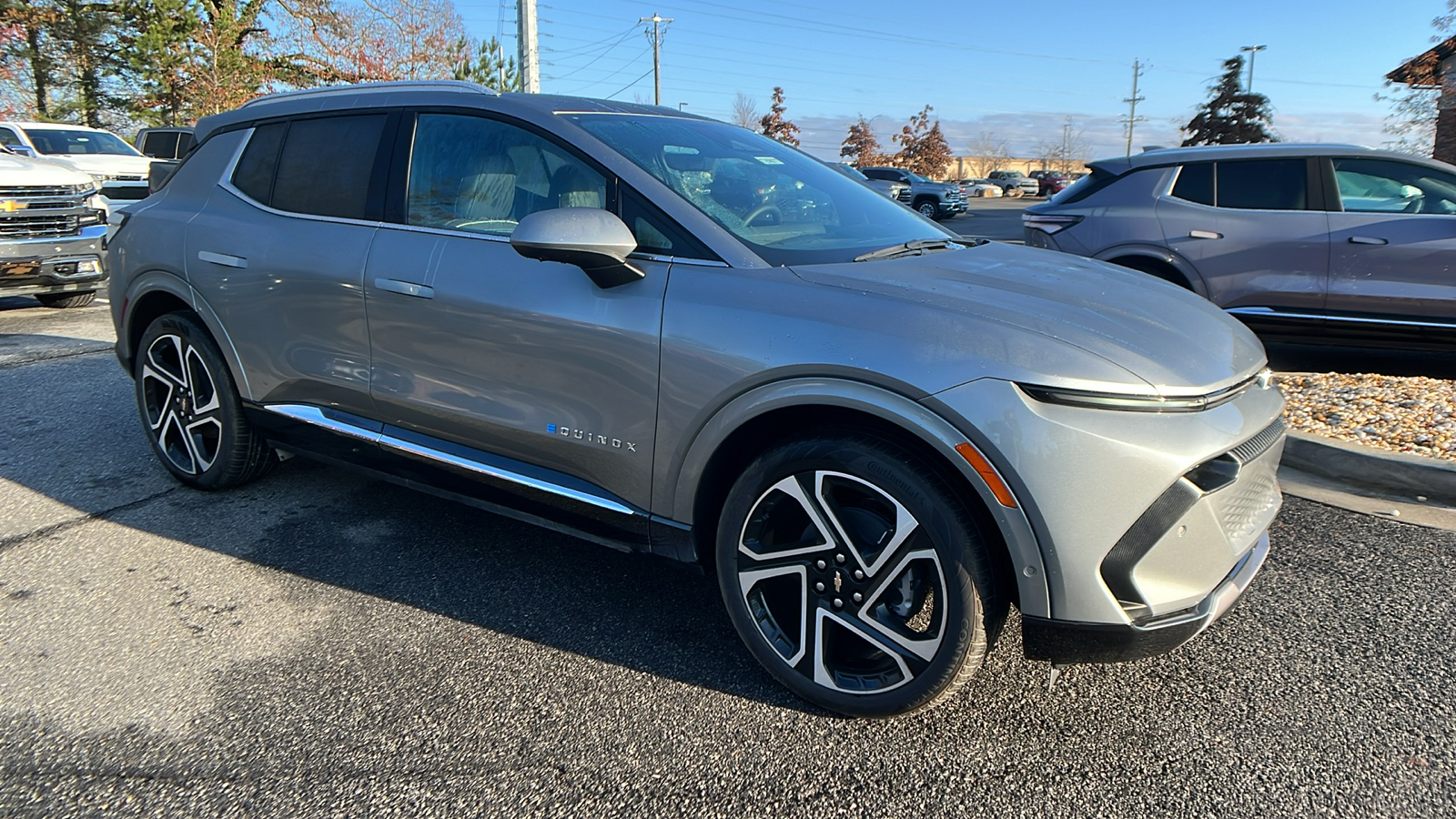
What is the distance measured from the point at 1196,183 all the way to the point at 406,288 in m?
5.88

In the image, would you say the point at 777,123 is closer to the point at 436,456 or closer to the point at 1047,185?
the point at 1047,185

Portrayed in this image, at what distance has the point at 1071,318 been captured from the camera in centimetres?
247

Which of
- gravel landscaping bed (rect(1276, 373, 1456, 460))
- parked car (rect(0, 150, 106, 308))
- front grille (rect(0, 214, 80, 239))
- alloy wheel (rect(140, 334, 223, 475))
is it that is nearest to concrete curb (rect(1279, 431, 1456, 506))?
gravel landscaping bed (rect(1276, 373, 1456, 460))

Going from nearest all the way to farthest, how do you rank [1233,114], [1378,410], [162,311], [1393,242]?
[162,311]
[1378,410]
[1393,242]
[1233,114]

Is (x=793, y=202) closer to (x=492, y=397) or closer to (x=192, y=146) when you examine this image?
(x=492, y=397)

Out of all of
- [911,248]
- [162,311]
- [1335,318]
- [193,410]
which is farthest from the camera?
[1335,318]

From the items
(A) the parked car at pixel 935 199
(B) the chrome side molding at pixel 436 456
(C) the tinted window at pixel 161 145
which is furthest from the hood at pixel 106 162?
(A) the parked car at pixel 935 199

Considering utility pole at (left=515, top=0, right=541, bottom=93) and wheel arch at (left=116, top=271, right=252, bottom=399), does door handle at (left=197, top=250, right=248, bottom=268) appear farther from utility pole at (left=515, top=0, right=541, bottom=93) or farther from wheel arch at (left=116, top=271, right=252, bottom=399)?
utility pole at (left=515, top=0, right=541, bottom=93)

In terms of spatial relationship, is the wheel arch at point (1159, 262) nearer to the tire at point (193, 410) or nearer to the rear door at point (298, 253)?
the rear door at point (298, 253)

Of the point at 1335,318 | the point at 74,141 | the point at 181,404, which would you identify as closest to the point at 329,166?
the point at 181,404

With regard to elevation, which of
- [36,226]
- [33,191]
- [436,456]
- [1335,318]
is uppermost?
[33,191]

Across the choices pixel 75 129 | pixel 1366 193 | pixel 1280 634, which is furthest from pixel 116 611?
pixel 75 129

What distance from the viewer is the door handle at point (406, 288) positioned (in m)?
3.20

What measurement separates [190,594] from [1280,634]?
12.3ft
